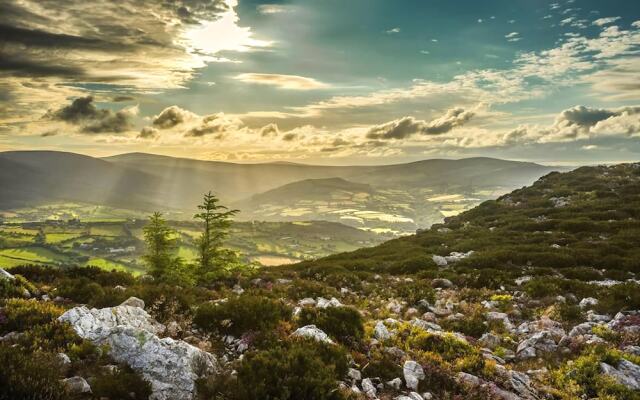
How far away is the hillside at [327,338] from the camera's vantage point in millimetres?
7441

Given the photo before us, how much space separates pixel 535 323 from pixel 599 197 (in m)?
40.2

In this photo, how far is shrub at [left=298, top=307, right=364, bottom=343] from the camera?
36.7ft

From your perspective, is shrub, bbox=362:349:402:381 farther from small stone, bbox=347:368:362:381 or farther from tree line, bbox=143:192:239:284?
tree line, bbox=143:192:239:284

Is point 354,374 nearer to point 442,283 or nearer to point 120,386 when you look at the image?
point 120,386

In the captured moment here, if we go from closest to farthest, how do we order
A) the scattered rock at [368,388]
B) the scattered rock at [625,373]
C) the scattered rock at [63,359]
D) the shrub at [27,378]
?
the shrub at [27,378] < the scattered rock at [63,359] < the scattered rock at [368,388] < the scattered rock at [625,373]

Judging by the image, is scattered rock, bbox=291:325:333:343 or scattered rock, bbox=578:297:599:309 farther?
scattered rock, bbox=578:297:599:309

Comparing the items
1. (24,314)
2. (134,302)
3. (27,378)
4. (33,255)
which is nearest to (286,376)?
(27,378)

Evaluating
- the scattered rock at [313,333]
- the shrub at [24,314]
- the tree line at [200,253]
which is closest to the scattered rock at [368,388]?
the scattered rock at [313,333]

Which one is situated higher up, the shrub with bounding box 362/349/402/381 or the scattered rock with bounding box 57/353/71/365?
the scattered rock with bounding box 57/353/71/365

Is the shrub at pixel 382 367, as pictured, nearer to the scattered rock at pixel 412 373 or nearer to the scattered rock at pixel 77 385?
the scattered rock at pixel 412 373

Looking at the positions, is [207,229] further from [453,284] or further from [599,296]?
[599,296]

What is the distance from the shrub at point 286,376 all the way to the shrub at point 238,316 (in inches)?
70.9

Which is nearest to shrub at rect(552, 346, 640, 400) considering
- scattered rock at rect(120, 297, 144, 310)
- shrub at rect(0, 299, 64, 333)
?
scattered rock at rect(120, 297, 144, 310)

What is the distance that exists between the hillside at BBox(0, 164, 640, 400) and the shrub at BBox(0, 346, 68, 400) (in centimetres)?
2
